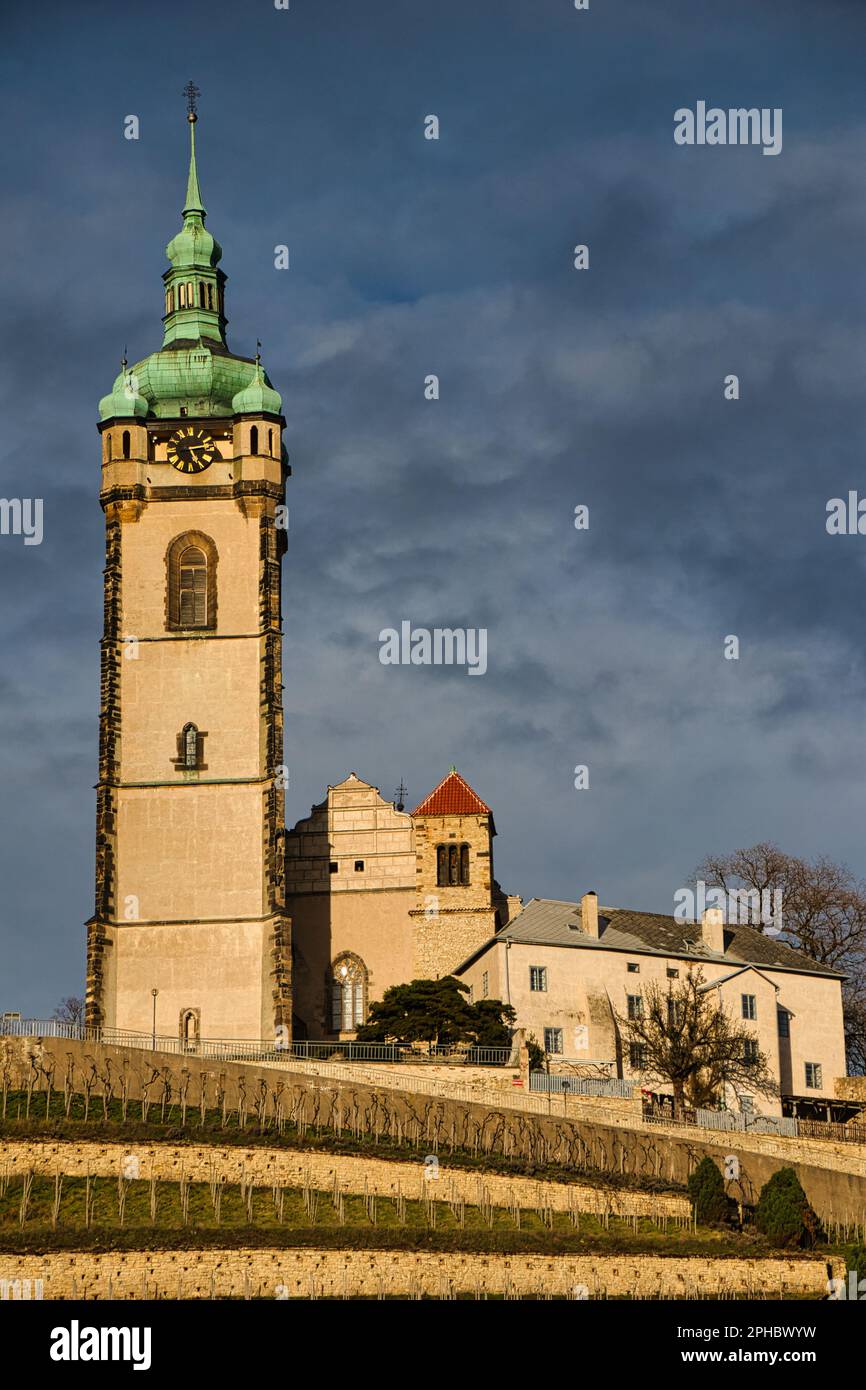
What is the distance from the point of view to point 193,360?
283ft

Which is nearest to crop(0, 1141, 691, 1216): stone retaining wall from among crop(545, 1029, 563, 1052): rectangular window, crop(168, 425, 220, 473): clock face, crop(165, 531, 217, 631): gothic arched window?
crop(545, 1029, 563, 1052): rectangular window

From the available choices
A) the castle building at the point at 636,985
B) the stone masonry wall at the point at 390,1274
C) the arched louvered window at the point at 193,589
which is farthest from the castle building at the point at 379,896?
the stone masonry wall at the point at 390,1274

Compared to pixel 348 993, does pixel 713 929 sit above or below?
above

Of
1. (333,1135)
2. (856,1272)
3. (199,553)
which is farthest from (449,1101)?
(199,553)

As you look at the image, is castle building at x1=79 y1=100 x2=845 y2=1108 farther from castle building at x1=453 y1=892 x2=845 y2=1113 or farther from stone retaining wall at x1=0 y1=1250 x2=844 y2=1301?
stone retaining wall at x1=0 y1=1250 x2=844 y2=1301

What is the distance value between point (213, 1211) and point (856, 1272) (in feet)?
47.2

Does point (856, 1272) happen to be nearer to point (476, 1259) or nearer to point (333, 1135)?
point (476, 1259)

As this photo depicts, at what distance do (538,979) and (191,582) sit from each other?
690 inches

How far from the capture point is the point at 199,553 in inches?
3246

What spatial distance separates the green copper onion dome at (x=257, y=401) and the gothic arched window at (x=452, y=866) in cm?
1597

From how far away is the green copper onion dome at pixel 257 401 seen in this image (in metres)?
83.8

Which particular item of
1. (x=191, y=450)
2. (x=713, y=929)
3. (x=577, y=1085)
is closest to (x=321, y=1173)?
(x=577, y=1085)

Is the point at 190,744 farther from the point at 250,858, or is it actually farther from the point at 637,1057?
the point at 637,1057

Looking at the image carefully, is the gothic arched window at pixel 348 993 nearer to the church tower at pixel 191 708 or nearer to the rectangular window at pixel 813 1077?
the church tower at pixel 191 708
